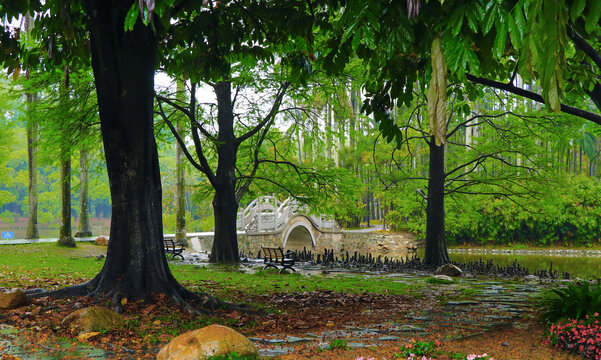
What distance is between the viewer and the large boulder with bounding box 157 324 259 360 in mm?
4461

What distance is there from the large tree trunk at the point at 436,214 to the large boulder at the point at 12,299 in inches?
507

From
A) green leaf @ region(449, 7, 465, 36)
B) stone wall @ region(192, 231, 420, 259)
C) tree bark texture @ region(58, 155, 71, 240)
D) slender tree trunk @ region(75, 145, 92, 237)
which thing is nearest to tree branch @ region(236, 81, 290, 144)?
slender tree trunk @ region(75, 145, 92, 237)

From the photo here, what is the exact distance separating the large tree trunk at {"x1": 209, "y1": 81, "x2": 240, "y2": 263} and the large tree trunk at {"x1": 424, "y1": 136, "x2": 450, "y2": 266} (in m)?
7.11

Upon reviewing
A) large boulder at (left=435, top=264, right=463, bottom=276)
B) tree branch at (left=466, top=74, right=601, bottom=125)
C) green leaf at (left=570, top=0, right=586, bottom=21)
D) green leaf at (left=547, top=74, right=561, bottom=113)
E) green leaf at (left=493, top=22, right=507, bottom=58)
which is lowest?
large boulder at (left=435, top=264, right=463, bottom=276)

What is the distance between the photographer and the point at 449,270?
14.8 meters

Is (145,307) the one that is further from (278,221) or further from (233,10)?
(278,221)

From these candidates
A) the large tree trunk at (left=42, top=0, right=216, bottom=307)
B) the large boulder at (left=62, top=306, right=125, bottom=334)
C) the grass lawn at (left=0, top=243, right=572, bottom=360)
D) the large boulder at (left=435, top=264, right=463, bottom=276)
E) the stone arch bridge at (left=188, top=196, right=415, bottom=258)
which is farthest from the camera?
the stone arch bridge at (left=188, top=196, right=415, bottom=258)

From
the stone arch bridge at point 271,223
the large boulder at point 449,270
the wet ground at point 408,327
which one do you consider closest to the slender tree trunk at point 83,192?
the stone arch bridge at point 271,223

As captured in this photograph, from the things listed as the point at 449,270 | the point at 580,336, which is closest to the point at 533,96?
the point at 580,336

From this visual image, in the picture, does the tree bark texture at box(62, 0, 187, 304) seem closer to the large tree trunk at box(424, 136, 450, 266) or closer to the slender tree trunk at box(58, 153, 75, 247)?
the large tree trunk at box(424, 136, 450, 266)

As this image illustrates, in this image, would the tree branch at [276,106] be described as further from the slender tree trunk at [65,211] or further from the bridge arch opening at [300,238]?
the bridge arch opening at [300,238]

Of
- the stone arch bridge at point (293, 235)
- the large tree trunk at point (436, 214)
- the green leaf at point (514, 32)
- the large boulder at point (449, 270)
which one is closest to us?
the green leaf at point (514, 32)

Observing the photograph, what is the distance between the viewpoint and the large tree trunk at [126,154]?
7230 millimetres

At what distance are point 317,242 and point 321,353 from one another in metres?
30.2
